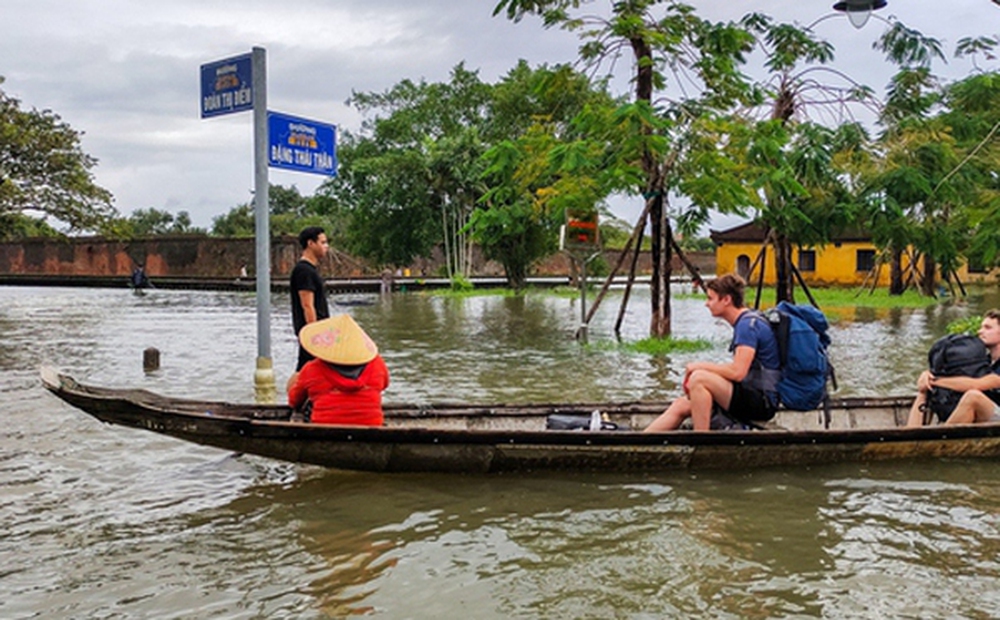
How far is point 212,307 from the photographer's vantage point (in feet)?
105

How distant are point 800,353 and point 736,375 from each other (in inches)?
25.8

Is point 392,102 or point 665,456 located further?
point 392,102

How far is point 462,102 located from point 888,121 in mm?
30084

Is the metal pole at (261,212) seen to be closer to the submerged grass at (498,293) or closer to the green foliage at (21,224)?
the green foliage at (21,224)

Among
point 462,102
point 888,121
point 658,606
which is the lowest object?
point 658,606

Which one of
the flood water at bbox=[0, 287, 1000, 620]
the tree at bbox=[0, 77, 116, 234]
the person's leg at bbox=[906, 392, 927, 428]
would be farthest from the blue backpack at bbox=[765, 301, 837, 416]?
the tree at bbox=[0, 77, 116, 234]

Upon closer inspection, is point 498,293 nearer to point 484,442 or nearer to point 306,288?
point 306,288

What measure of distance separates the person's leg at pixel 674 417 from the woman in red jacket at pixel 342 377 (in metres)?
2.33

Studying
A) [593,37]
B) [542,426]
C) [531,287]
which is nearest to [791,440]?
[542,426]

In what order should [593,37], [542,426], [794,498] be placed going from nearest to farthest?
1. [794,498]
2. [542,426]
3. [593,37]

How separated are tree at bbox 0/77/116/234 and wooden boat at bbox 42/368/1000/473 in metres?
27.6

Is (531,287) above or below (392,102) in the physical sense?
below

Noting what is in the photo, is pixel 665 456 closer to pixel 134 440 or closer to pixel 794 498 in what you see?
pixel 794 498

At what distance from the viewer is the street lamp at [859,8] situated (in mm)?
9555
